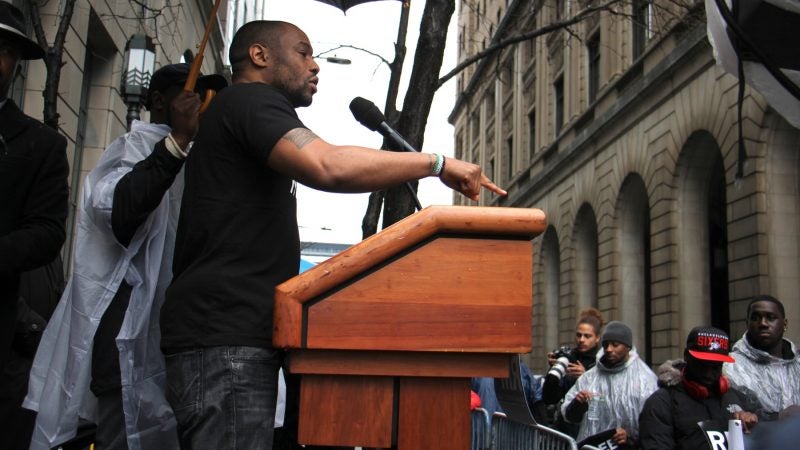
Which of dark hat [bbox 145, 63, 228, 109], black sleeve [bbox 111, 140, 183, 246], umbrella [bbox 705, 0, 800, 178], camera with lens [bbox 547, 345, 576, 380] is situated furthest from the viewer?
camera with lens [bbox 547, 345, 576, 380]

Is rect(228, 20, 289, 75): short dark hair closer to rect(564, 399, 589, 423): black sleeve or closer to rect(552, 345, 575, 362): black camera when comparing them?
rect(564, 399, 589, 423): black sleeve

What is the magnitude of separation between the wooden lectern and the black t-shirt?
24 centimetres

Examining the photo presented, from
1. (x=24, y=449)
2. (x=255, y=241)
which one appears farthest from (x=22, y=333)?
(x=255, y=241)

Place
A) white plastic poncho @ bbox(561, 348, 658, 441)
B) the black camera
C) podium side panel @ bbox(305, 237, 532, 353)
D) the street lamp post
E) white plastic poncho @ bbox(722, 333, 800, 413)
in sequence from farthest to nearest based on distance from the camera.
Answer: the black camera → white plastic poncho @ bbox(561, 348, 658, 441) → the street lamp post → white plastic poncho @ bbox(722, 333, 800, 413) → podium side panel @ bbox(305, 237, 532, 353)

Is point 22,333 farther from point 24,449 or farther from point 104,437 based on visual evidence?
point 104,437

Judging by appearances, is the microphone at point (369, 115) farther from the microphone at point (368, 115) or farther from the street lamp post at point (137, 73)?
the street lamp post at point (137, 73)

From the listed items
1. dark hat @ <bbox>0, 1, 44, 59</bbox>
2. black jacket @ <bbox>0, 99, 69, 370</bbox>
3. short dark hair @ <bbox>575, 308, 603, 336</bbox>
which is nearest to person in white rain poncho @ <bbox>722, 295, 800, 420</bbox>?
short dark hair @ <bbox>575, 308, 603, 336</bbox>

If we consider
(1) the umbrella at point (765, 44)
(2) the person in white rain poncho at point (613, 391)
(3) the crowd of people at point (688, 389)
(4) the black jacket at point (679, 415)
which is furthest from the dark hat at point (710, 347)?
(1) the umbrella at point (765, 44)

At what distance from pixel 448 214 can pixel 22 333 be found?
2224 millimetres

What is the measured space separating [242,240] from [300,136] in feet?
1.06

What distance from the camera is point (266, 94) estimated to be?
237cm

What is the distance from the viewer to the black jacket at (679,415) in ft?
19.3

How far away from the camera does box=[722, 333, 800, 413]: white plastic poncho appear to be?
627 cm

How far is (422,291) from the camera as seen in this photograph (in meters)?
1.99
